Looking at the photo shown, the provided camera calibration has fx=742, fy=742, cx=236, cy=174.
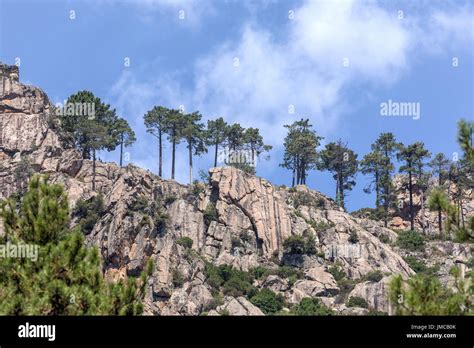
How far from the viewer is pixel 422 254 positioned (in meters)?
93.2

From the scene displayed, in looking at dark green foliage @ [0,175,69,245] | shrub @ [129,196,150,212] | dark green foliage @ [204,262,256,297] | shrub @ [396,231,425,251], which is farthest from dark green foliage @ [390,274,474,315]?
shrub @ [396,231,425,251]

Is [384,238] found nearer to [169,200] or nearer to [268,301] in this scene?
[268,301]

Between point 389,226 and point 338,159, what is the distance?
1468 centimetres

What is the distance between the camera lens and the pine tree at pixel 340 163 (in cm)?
11631

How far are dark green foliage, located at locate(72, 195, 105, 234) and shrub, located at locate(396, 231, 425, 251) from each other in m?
38.3

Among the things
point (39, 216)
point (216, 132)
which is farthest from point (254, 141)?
point (39, 216)

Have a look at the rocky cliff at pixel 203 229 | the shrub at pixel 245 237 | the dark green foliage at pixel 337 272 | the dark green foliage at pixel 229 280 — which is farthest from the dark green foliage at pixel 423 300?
the shrub at pixel 245 237

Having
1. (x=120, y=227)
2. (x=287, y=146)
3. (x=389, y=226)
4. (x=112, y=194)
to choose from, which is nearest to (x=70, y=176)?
(x=112, y=194)

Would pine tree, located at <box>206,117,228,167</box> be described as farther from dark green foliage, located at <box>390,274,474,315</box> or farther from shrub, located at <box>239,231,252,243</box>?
dark green foliage, located at <box>390,274,474,315</box>

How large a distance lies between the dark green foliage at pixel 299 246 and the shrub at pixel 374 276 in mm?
7680

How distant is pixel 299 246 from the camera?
8988 cm
